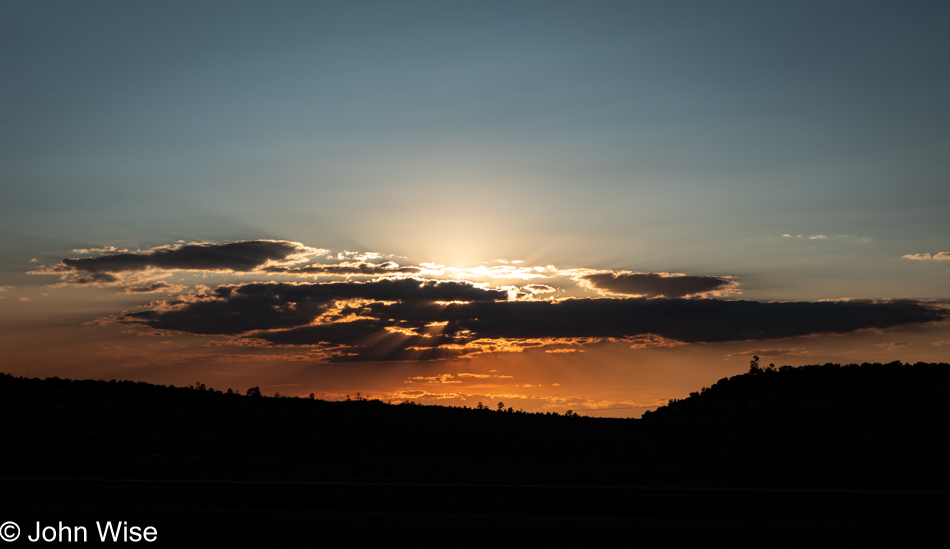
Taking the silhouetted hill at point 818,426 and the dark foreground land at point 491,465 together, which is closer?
the dark foreground land at point 491,465

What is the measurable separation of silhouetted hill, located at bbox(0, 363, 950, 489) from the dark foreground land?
0.17 meters

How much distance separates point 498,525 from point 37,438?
3489cm

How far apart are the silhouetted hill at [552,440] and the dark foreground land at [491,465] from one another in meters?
0.17

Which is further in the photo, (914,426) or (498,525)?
(914,426)

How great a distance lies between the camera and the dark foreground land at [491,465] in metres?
15.9

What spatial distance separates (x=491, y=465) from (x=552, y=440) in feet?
35.3

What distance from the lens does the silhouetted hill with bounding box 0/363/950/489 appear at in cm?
3269

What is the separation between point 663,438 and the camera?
143 feet

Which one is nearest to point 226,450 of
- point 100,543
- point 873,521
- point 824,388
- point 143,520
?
point 143,520

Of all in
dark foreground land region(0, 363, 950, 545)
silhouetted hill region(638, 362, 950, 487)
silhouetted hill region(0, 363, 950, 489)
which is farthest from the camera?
silhouetted hill region(638, 362, 950, 487)

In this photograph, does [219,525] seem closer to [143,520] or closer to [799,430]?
[143,520]

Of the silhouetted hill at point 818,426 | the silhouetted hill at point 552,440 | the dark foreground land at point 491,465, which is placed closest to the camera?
the dark foreground land at point 491,465

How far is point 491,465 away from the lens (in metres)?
38.4

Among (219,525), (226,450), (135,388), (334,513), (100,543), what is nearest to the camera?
(100,543)
